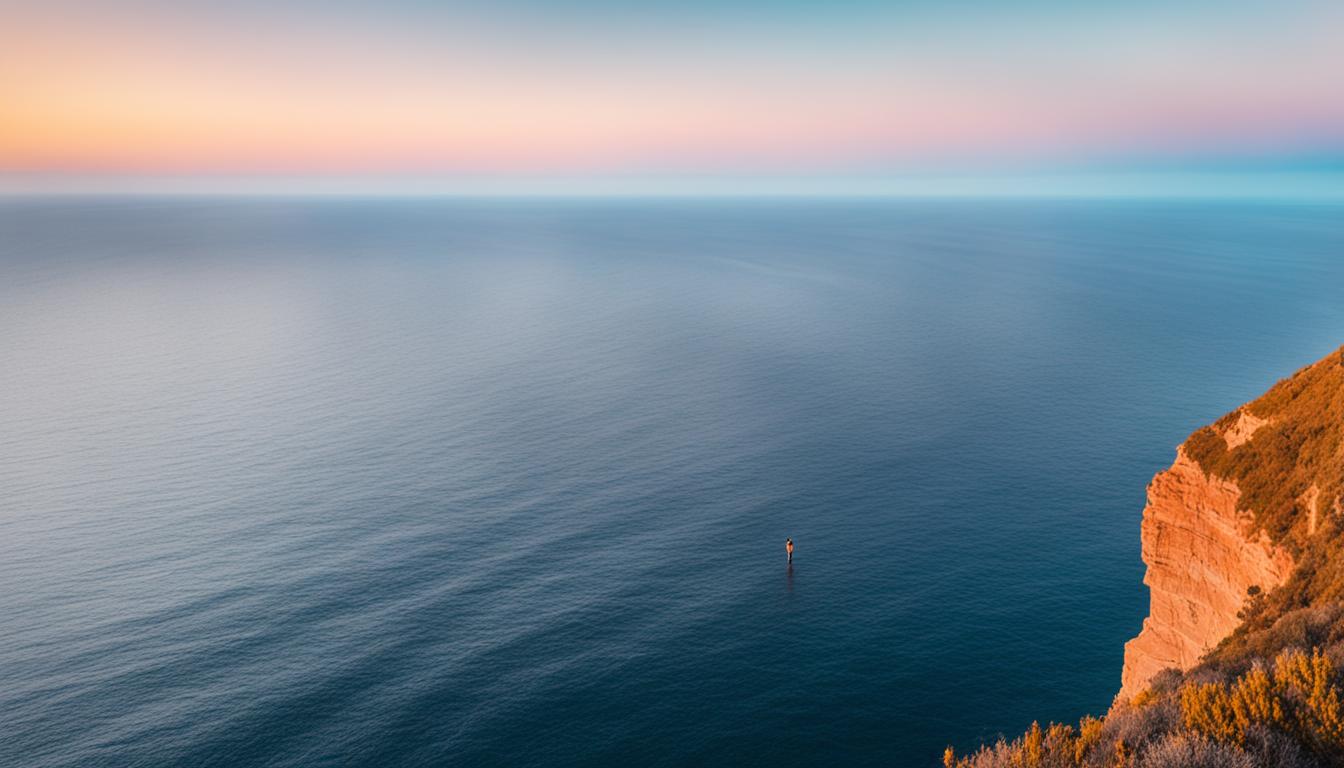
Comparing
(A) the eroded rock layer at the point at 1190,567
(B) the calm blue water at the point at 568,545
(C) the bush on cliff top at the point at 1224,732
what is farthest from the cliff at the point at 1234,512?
(C) the bush on cliff top at the point at 1224,732

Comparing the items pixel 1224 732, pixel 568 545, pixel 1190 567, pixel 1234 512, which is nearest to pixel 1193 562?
pixel 1190 567

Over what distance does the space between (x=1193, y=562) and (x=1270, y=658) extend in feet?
74.1

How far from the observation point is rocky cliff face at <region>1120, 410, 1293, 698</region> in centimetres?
3856

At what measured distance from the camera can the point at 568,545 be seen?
66.4 metres

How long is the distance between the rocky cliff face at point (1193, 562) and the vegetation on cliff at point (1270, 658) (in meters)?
0.83

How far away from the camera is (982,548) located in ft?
220

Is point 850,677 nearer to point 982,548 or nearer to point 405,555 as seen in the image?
point 982,548

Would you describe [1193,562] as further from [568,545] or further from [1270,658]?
[568,545]

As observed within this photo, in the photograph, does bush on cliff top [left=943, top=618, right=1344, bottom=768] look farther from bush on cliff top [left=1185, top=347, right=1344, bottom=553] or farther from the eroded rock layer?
the eroded rock layer

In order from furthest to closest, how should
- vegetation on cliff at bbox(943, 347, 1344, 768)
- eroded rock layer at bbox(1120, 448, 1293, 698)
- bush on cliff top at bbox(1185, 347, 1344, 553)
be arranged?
eroded rock layer at bbox(1120, 448, 1293, 698)
bush on cliff top at bbox(1185, 347, 1344, 553)
vegetation on cliff at bbox(943, 347, 1344, 768)

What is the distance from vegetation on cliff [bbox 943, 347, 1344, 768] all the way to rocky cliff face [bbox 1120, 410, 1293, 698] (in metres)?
0.83

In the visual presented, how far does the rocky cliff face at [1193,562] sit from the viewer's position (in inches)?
1518

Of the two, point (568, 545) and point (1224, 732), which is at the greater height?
point (1224, 732)

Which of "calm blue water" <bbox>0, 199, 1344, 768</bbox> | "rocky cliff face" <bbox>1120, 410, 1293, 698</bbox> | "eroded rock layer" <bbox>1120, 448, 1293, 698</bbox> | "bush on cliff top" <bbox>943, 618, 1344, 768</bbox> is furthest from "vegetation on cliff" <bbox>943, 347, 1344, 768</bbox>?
"calm blue water" <bbox>0, 199, 1344, 768</bbox>
